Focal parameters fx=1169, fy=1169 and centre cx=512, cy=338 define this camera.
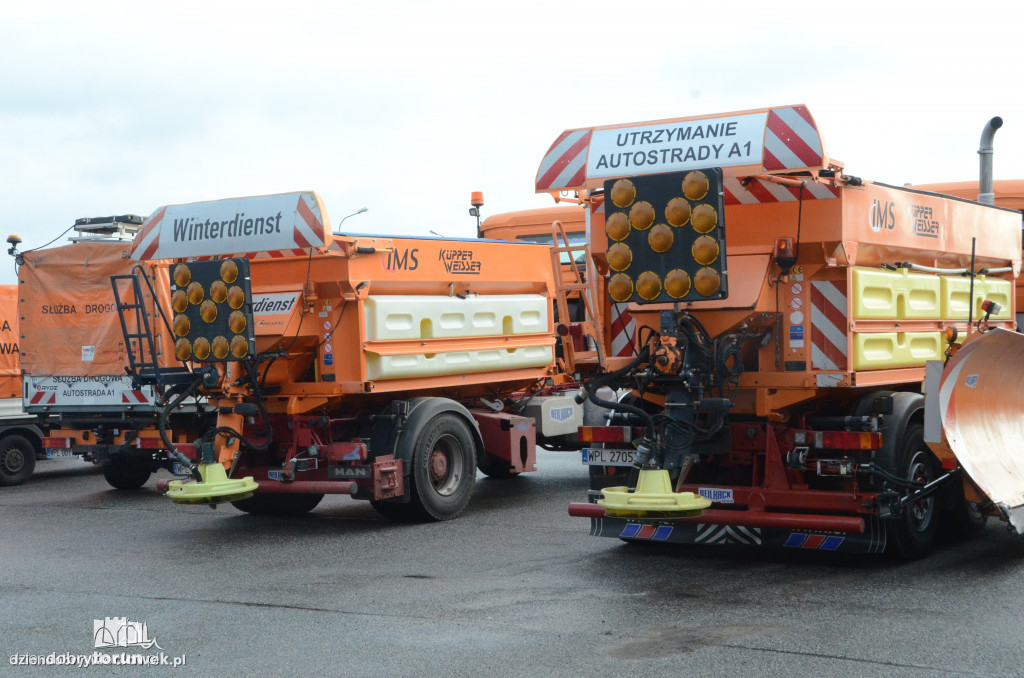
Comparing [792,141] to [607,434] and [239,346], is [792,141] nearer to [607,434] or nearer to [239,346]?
[607,434]

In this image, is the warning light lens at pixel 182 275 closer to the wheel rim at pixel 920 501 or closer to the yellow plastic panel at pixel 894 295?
the yellow plastic panel at pixel 894 295

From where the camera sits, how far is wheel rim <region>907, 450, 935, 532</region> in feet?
25.9

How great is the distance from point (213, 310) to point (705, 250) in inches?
167

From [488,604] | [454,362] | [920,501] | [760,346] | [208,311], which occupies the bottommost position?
[488,604]

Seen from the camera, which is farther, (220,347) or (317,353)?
(317,353)

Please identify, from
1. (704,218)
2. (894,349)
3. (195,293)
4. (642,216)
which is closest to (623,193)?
(642,216)

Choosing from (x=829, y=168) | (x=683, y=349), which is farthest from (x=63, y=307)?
(x=829, y=168)

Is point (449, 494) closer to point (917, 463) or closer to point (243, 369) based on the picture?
point (243, 369)

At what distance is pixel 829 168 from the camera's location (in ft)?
24.6

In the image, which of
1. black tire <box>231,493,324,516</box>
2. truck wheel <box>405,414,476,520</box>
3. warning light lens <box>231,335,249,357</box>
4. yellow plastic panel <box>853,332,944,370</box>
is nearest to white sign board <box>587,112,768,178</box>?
yellow plastic panel <box>853,332,944,370</box>

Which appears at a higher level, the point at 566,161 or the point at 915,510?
the point at 566,161

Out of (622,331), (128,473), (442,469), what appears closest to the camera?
(622,331)

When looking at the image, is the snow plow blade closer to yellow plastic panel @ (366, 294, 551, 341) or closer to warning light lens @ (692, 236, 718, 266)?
warning light lens @ (692, 236, 718, 266)

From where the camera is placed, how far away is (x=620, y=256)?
24.6ft
